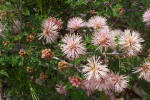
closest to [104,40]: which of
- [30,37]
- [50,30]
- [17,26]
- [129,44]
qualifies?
[129,44]

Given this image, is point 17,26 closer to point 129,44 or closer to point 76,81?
point 76,81

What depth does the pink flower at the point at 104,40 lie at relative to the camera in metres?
1.80

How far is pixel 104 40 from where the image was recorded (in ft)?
5.90

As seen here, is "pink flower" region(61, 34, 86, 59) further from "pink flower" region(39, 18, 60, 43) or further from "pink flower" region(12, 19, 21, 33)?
"pink flower" region(12, 19, 21, 33)

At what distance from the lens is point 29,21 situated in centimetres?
230

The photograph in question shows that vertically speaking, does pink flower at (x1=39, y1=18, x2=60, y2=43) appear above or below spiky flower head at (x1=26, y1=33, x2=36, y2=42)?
above

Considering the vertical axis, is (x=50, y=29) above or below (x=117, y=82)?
above

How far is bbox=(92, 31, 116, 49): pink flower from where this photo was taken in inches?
70.7

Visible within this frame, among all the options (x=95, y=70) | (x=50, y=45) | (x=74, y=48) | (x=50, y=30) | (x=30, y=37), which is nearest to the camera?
(x=95, y=70)

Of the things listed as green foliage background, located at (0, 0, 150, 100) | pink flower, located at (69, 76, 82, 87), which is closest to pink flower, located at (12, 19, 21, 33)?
green foliage background, located at (0, 0, 150, 100)

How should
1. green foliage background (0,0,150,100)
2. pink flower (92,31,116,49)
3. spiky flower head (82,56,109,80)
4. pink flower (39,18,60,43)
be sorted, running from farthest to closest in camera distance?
green foliage background (0,0,150,100) → pink flower (39,18,60,43) → pink flower (92,31,116,49) → spiky flower head (82,56,109,80)

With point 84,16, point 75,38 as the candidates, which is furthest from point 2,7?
point 84,16

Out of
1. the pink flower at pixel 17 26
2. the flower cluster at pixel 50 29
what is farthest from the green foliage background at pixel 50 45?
the flower cluster at pixel 50 29

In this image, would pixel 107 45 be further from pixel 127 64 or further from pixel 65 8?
pixel 65 8
